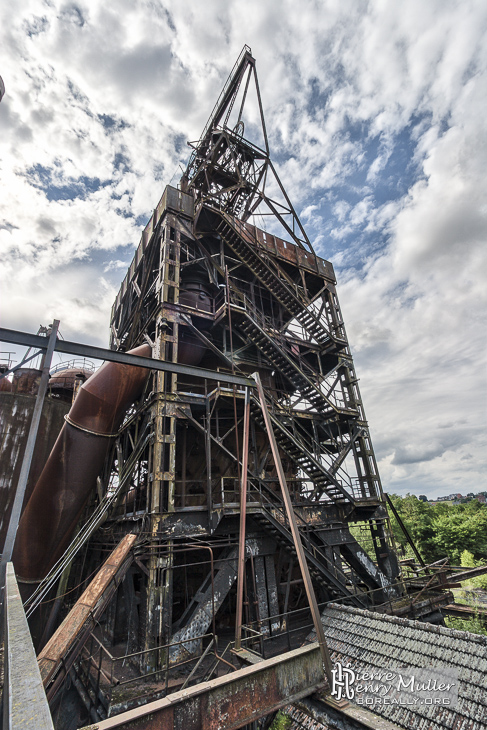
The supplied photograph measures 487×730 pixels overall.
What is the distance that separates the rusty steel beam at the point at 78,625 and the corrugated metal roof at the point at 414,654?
3828 mm

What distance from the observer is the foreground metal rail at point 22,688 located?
96 cm

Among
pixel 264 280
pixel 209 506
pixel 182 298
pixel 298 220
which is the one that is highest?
pixel 298 220

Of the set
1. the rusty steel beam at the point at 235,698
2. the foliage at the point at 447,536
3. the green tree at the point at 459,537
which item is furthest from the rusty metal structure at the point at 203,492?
the green tree at the point at 459,537

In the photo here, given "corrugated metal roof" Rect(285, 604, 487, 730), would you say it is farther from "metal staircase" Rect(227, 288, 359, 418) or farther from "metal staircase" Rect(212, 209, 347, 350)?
"metal staircase" Rect(212, 209, 347, 350)

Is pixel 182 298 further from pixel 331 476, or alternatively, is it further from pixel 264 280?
pixel 331 476

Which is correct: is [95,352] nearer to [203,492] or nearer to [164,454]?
[164,454]

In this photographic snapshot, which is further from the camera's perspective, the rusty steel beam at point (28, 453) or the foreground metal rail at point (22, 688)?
the rusty steel beam at point (28, 453)

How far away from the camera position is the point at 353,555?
38.6 ft

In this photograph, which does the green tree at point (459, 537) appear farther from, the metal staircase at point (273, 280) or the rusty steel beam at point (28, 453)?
the rusty steel beam at point (28, 453)

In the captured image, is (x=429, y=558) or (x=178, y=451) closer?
(x=178, y=451)

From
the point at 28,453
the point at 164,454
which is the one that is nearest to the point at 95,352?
the point at 28,453

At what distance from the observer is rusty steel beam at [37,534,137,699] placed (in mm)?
5645

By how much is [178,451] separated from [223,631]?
19.8 feet

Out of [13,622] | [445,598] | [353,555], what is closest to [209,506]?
[353,555]
